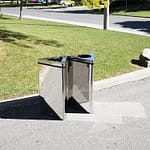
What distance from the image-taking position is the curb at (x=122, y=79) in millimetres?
8154

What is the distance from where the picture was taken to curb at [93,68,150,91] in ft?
26.8

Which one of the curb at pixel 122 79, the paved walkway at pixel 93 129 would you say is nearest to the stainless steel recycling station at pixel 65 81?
the paved walkway at pixel 93 129

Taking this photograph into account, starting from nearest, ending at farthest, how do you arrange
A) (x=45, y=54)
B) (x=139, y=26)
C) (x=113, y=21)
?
(x=45, y=54) < (x=139, y=26) < (x=113, y=21)

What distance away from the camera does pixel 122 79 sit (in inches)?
344

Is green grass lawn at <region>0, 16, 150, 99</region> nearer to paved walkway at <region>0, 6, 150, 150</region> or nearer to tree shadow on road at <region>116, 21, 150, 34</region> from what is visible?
paved walkway at <region>0, 6, 150, 150</region>

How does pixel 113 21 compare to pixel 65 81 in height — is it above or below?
below

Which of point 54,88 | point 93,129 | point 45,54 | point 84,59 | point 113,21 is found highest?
point 84,59

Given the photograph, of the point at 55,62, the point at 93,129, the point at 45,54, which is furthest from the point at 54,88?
the point at 45,54

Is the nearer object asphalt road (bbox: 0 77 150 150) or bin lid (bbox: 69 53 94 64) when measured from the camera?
asphalt road (bbox: 0 77 150 150)

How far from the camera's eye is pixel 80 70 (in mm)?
6543

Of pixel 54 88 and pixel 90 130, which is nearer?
pixel 90 130

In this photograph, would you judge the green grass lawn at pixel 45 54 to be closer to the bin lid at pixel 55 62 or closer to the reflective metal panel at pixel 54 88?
the reflective metal panel at pixel 54 88

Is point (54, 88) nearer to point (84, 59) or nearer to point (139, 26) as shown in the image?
point (84, 59)

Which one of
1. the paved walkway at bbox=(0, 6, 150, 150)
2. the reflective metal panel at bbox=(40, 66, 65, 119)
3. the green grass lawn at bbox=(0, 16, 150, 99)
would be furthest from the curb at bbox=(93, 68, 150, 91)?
the reflective metal panel at bbox=(40, 66, 65, 119)
